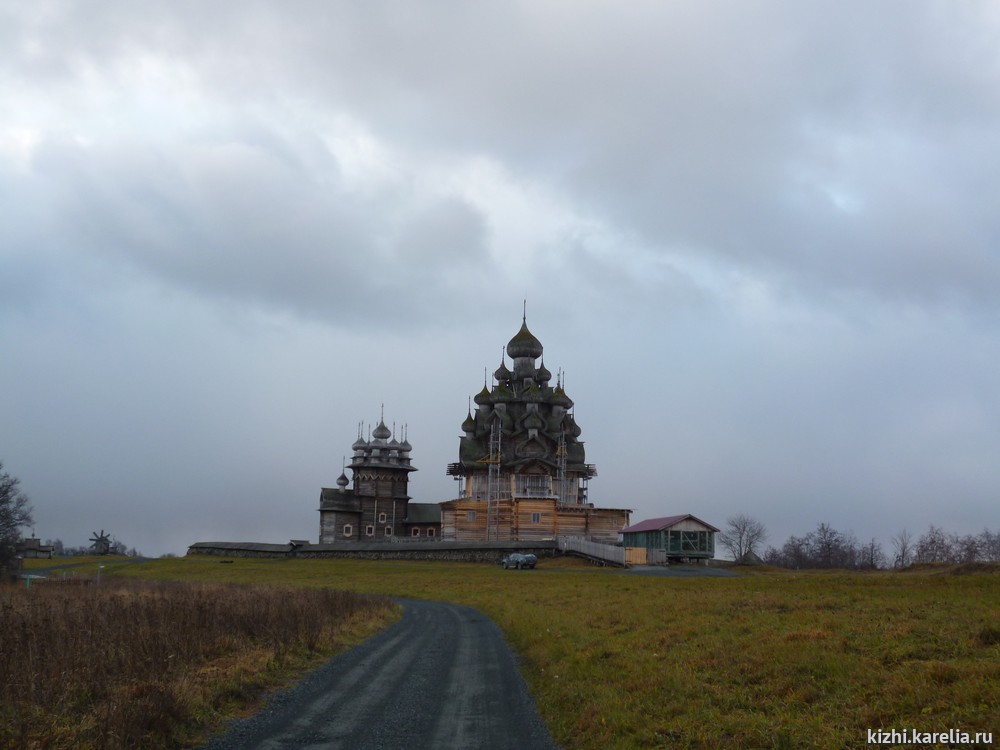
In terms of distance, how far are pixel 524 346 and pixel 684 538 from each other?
36573 millimetres

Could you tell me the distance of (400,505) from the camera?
10088 cm

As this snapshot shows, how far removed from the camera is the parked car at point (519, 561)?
67.4m

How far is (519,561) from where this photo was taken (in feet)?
222

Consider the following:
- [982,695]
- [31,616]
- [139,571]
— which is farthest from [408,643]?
[139,571]

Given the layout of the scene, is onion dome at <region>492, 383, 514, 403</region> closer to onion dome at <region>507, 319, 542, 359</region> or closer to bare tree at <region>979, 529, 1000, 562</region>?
onion dome at <region>507, 319, 542, 359</region>

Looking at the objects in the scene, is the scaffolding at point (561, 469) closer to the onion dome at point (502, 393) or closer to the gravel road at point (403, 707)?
the onion dome at point (502, 393)

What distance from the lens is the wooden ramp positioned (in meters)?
66.2

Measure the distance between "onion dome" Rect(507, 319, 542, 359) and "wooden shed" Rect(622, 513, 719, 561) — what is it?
1323 inches

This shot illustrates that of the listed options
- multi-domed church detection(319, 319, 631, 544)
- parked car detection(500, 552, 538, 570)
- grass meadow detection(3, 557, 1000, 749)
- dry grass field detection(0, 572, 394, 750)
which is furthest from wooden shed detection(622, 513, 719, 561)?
dry grass field detection(0, 572, 394, 750)

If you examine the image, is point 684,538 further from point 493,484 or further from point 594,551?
point 493,484

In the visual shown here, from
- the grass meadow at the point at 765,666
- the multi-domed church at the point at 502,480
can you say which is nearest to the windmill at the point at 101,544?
the multi-domed church at the point at 502,480

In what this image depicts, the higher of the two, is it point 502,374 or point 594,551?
point 502,374

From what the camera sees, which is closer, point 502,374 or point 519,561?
point 519,561

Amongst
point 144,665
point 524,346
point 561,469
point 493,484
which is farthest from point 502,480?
point 144,665
